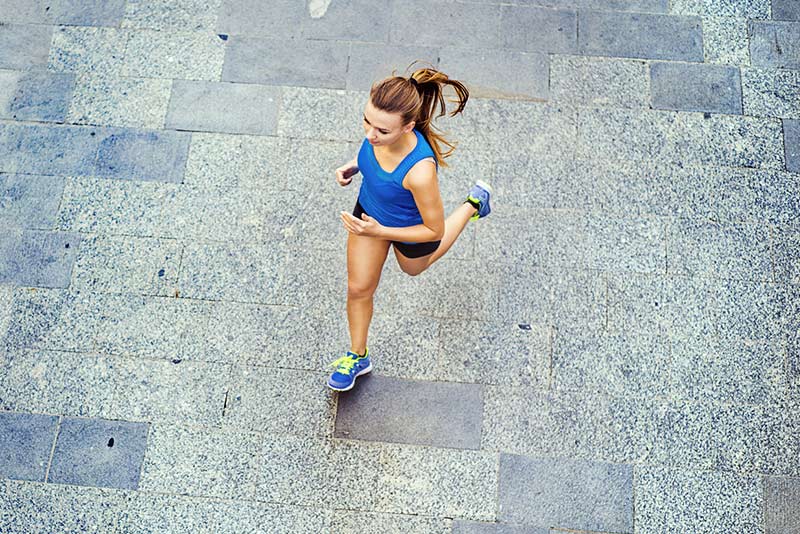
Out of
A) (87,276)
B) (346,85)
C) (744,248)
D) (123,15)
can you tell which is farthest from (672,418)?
(123,15)

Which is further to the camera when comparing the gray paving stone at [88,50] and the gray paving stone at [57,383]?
the gray paving stone at [88,50]

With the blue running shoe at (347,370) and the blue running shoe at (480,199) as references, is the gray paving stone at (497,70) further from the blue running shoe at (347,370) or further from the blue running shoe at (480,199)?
the blue running shoe at (347,370)

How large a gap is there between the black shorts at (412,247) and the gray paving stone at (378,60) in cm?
170

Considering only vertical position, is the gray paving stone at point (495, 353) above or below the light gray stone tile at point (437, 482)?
above

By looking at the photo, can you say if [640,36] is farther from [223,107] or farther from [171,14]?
[171,14]

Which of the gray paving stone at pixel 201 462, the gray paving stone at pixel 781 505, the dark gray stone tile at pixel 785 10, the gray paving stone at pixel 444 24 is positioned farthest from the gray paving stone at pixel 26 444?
the dark gray stone tile at pixel 785 10

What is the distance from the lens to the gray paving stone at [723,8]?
5.58 m

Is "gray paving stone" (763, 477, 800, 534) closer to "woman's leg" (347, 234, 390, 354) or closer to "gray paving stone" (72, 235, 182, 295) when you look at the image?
"woman's leg" (347, 234, 390, 354)

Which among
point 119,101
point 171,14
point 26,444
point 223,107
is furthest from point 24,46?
point 26,444

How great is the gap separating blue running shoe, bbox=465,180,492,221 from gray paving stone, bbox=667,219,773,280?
129 cm

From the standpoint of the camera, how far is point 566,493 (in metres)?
4.37

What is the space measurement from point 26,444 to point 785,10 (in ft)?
19.4

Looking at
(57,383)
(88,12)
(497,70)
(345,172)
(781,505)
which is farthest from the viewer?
(88,12)

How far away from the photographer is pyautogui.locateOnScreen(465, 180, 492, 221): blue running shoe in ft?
14.7
